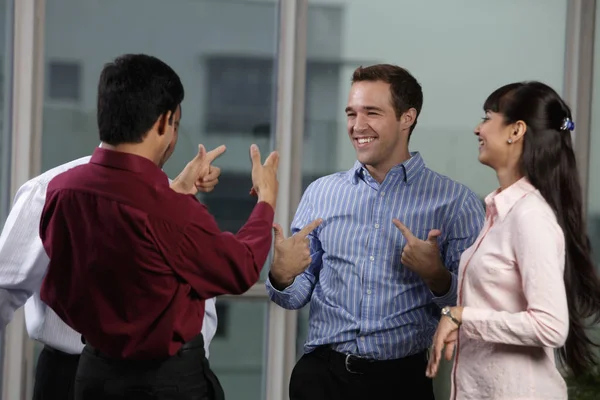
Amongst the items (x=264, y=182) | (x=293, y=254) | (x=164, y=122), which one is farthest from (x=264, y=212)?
(x=293, y=254)

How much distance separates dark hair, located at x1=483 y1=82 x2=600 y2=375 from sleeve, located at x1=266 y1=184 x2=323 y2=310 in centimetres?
84

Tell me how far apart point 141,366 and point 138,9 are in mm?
2184

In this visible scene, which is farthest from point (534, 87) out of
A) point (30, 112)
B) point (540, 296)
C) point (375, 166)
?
point (30, 112)

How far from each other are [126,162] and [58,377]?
847 millimetres

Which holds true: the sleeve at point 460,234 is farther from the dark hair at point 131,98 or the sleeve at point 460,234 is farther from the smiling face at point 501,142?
the dark hair at point 131,98

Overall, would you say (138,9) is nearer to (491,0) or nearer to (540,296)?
(491,0)

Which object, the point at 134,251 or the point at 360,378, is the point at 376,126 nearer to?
the point at 360,378

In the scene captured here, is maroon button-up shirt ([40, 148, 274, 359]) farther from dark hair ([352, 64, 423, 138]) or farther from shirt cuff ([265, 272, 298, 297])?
dark hair ([352, 64, 423, 138])

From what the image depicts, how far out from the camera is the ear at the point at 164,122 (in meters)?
1.89

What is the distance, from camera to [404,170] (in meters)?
2.60

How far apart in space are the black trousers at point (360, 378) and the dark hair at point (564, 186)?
21.9 inches

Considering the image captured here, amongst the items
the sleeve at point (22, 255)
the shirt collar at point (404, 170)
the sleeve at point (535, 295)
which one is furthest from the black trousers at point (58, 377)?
the sleeve at point (535, 295)

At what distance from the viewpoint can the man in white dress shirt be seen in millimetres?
2162

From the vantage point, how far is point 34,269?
7.09 feet
